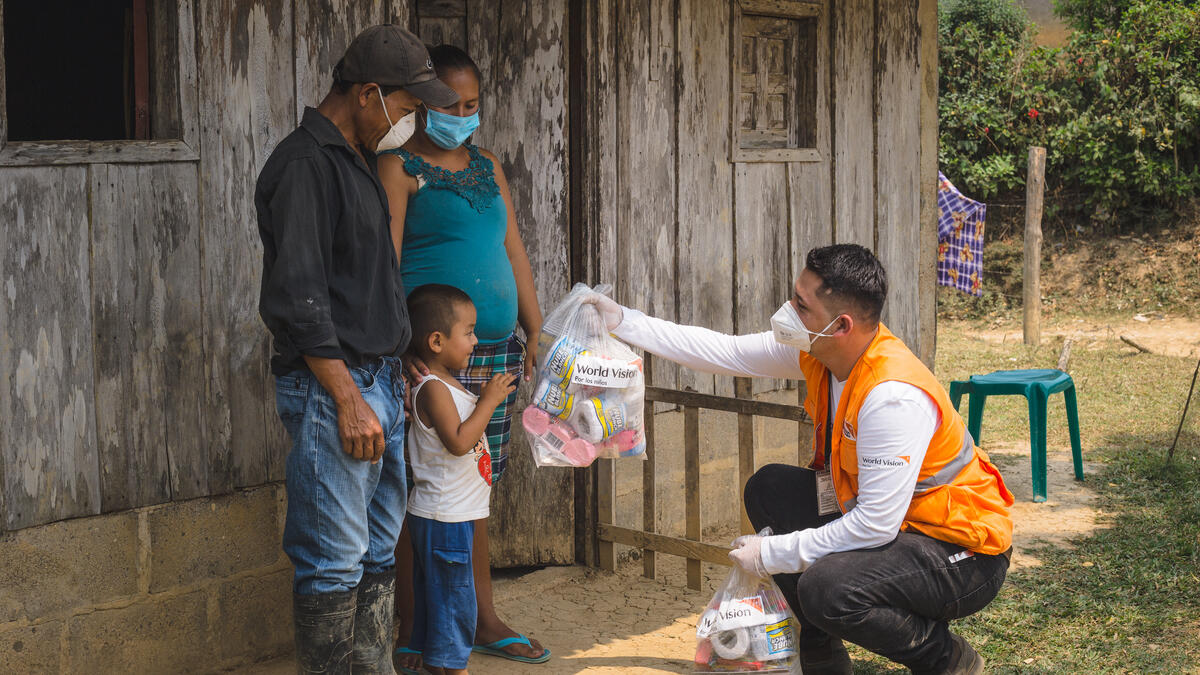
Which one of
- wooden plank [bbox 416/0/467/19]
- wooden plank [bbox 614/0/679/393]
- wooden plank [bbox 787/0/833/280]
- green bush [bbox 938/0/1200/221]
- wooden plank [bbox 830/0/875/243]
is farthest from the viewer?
green bush [bbox 938/0/1200/221]

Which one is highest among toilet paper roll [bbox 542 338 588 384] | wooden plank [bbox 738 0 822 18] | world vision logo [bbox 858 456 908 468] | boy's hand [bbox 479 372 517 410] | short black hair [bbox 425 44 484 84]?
wooden plank [bbox 738 0 822 18]

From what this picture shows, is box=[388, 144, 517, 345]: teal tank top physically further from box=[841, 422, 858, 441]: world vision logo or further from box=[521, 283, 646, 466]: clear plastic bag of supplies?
box=[841, 422, 858, 441]: world vision logo

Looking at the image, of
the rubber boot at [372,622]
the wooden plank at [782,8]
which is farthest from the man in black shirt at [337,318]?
the wooden plank at [782,8]

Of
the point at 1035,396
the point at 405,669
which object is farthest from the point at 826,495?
the point at 1035,396

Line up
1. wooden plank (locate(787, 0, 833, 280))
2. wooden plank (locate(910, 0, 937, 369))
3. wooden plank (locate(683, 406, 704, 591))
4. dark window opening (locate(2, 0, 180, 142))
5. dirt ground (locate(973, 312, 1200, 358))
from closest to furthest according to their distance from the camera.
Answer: wooden plank (locate(683, 406, 704, 591))
wooden plank (locate(787, 0, 833, 280))
dark window opening (locate(2, 0, 180, 142))
wooden plank (locate(910, 0, 937, 369))
dirt ground (locate(973, 312, 1200, 358))

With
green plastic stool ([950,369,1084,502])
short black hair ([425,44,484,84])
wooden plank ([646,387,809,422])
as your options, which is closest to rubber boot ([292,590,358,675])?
short black hair ([425,44,484,84])

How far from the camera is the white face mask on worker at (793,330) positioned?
11.2 feet

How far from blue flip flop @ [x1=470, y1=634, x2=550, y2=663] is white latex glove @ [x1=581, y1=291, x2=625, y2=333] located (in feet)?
3.68

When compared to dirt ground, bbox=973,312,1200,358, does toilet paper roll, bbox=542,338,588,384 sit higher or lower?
higher

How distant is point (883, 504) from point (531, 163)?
2216 mm

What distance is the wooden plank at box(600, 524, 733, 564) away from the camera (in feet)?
15.1

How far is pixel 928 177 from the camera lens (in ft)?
22.1

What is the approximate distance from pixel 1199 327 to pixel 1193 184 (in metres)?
2.49

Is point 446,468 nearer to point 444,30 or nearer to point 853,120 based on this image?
point 444,30
